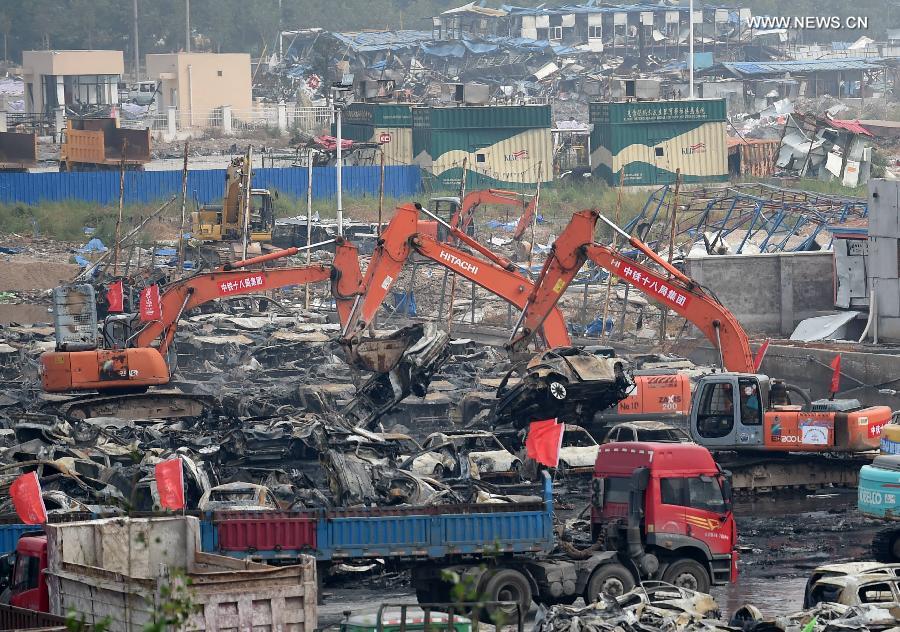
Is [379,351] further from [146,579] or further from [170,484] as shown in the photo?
[146,579]

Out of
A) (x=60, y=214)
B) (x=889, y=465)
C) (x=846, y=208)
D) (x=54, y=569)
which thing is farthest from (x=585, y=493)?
(x=60, y=214)

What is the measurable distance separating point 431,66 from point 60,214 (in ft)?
171

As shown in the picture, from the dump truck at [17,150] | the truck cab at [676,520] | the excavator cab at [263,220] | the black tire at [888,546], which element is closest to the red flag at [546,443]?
the truck cab at [676,520]

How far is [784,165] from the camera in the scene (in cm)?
7075

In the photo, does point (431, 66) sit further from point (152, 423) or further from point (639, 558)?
point (639, 558)

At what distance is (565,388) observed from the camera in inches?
1158

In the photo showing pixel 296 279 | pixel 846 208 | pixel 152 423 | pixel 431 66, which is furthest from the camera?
pixel 431 66

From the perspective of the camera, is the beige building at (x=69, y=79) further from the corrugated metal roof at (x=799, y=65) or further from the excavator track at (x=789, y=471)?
the excavator track at (x=789, y=471)

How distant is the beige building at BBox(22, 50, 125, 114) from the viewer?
295 feet

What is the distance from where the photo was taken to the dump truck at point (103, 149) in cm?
6656

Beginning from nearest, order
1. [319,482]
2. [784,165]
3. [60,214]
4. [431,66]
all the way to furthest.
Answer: [319,482]
[60,214]
[784,165]
[431,66]

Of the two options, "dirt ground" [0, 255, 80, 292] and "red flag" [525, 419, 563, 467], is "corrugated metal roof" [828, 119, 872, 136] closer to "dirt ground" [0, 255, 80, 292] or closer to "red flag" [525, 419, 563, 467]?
"dirt ground" [0, 255, 80, 292]

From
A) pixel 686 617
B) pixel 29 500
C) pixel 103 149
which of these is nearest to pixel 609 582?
pixel 686 617

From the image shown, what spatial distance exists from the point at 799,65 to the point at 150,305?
7603 cm
